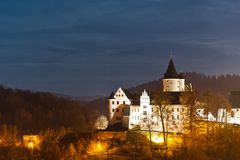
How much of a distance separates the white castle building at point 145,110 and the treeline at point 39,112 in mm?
14788

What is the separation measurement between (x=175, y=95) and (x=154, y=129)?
13.2ft

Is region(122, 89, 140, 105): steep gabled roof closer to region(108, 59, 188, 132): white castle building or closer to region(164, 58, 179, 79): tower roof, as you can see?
region(108, 59, 188, 132): white castle building

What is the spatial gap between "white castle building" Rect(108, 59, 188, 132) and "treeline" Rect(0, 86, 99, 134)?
14788mm

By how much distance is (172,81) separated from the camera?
203 feet

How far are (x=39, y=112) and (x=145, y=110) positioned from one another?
33.2m

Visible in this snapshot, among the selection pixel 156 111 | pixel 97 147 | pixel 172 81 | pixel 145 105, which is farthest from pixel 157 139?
pixel 172 81

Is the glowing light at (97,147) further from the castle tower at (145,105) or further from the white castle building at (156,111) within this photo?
the castle tower at (145,105)

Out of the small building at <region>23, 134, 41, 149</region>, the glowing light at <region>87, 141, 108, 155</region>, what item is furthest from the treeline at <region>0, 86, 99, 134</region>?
the glowing light at <region>87, 141, 108, 155</region>

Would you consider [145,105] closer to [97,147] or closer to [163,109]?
[163,109]

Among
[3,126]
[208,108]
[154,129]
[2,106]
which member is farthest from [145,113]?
[2,106]

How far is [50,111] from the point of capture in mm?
88938

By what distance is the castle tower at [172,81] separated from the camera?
61.5 m

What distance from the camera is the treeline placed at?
264ft

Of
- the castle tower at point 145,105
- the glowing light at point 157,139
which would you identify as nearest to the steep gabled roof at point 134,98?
the castle tower at point 145,105
